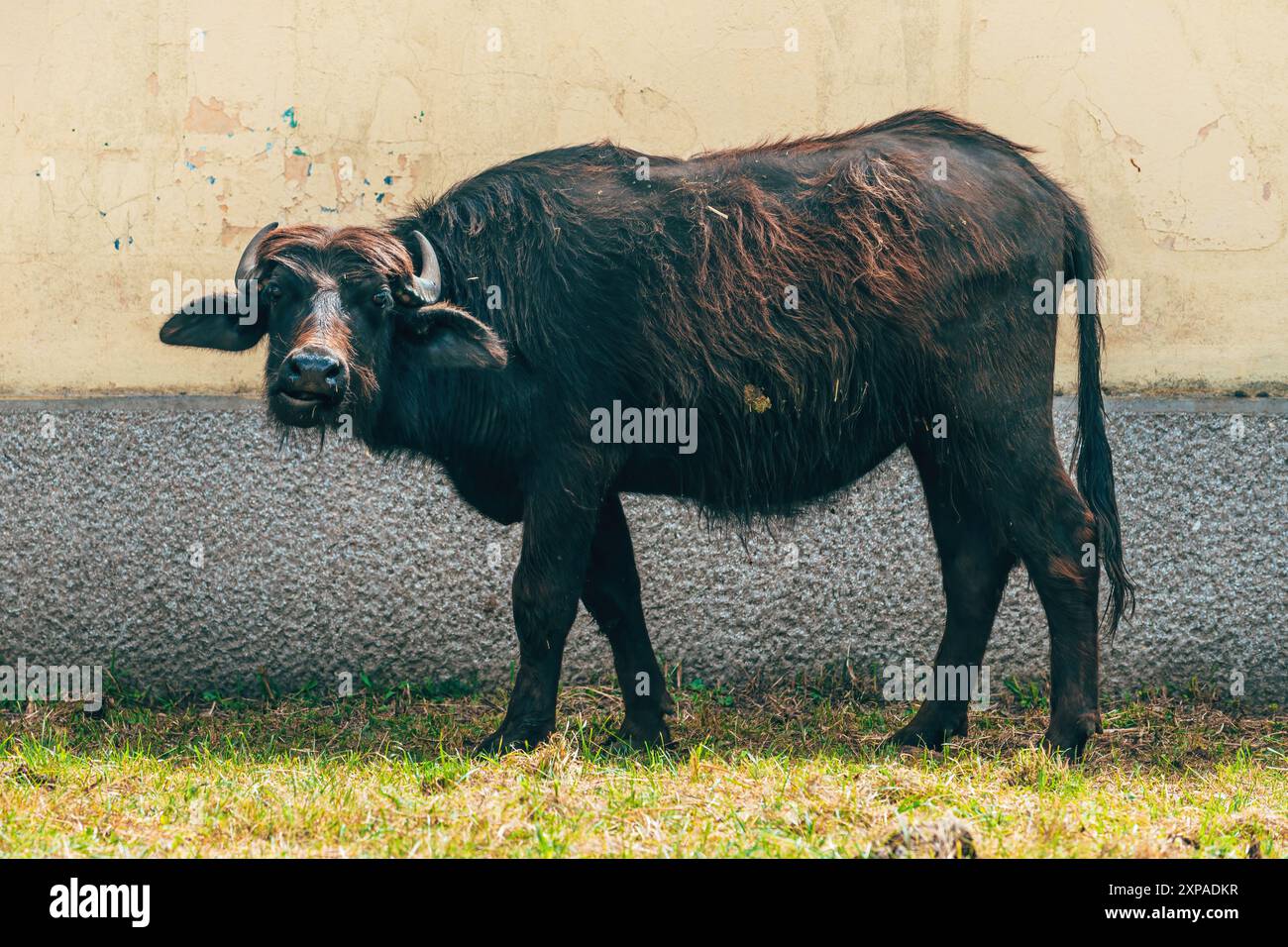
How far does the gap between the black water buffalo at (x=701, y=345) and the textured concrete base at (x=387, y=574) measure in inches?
38.2

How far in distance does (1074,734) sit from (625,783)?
169cm

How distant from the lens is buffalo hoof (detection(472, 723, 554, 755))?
4810mm

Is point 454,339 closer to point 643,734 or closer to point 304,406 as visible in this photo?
point 304,406

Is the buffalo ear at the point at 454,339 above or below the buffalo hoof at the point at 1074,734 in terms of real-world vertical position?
above

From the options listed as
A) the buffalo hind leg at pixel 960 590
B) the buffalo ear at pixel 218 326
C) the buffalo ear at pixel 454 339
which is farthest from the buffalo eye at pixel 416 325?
the buffalo hind leg at pixel 960 590

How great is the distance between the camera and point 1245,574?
19.8ft

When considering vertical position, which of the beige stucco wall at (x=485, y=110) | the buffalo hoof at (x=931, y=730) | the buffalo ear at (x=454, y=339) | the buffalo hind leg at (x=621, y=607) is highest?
the beige stucco wall at (x=485, y=110)

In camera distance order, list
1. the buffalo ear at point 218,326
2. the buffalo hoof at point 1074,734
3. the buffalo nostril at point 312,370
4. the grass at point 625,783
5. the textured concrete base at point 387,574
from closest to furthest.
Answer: the grass at point 625,783, the buffalo nostril at point 312,370, the buffalo hoof at point 1074,734, the buffalo ear at point 218,326, the textured concrete base at point 387,574

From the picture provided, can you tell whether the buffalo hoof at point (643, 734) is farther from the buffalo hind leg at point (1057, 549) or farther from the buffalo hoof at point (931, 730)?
the buffalo hind leg at point (1057, 549)

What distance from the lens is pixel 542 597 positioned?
482cm

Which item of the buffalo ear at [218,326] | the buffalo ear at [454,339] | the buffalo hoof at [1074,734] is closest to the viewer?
the buffalo ear at [454,339]

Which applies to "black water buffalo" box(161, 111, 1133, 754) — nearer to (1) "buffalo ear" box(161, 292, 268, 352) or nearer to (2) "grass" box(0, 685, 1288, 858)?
(1) "buffalo ear" box(161, 292, 268, 352)

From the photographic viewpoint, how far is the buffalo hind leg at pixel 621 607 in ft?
17.0
